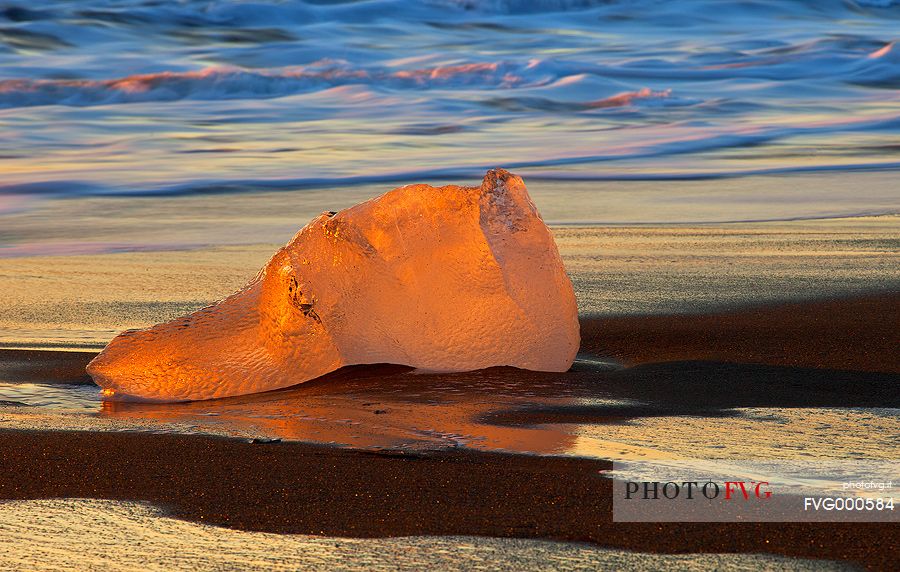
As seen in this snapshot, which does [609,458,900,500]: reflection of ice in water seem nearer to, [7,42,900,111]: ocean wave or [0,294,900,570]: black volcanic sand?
[0,294,900,570]: black volcanic sand

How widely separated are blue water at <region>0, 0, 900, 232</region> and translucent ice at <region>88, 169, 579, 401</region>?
5.19 meters

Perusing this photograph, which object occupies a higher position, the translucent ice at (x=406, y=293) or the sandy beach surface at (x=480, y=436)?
the translucent ice at (x=406, y=293)

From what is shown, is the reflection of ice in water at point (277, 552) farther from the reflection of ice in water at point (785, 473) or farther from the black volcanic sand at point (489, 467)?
the reflection of ice in water at point (785, 473)

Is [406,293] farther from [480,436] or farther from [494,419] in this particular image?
[480,436]

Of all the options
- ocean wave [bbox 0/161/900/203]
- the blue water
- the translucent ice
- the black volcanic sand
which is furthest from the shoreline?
ocean wave [bbox 0/161/900/203]

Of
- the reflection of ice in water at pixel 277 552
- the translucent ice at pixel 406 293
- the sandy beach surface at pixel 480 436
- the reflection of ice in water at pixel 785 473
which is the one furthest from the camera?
the translucent ice at pixel 406 293

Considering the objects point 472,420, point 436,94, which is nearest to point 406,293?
point 472,420

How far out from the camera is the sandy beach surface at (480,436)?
234 cm

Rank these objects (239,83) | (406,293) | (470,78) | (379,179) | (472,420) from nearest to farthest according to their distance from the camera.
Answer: (472,420) → (406,293) → (379,179) → (239,83) → (470,78)

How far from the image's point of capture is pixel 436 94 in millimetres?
22375

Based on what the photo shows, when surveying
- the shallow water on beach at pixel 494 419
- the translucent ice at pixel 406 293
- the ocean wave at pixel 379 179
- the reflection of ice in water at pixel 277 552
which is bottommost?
the ocean wave at pixel 379 179

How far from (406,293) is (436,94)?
18868mm

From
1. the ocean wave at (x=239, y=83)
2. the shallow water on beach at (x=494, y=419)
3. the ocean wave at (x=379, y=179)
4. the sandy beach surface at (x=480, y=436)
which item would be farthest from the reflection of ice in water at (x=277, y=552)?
the ocean wave at (x=239, y=83)

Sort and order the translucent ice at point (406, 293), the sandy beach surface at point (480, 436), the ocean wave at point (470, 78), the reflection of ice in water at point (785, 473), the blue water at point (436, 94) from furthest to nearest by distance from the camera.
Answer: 1. the ocean wave at point (470, 78)
2. the blue water at point (436, 94)
3. the translucent ice at point (406, 293)
4. the reflection of ice in water at point (785, 473)
5. the sandy beach surface at point (480, 436)
